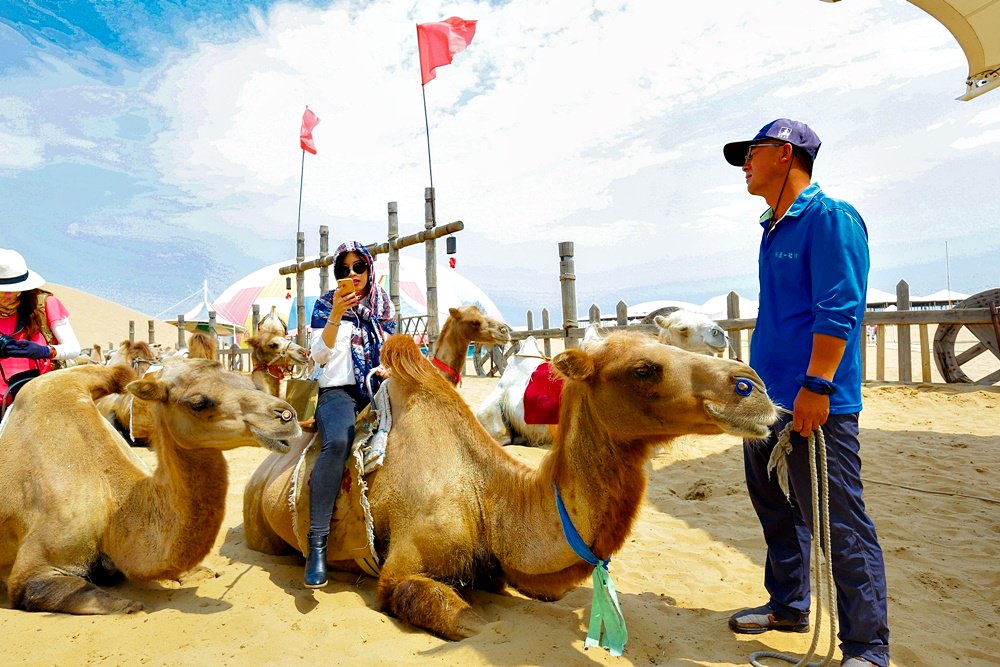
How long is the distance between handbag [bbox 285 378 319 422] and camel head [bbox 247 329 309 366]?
3.73m

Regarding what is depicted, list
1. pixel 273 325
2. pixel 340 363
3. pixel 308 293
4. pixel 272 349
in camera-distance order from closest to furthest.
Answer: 1. pixel 340 363
2. pixel 272 349
3. pixel 273 325
4. pixel 308 293

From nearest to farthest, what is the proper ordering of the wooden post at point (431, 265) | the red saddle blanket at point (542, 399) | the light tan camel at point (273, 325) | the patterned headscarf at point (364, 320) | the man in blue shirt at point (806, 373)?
1. the man in blue shirt at point (806, 373)
2. the patterned headscarf at point (364, 320)
3. the red saddle blanket at point (542, 399)
4. the light tan camel at point (273, 325)
5. the wooden post at point (431, 265)

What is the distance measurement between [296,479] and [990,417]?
9.16m

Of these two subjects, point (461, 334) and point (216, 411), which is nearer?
point (216, 411)

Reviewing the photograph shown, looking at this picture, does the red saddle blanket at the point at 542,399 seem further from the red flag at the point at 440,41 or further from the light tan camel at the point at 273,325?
the red flag at the point at 440,41

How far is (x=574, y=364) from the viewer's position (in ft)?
8.92

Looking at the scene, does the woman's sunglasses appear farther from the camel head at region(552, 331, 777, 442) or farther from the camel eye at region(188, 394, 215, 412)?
the camel head at region(552, 331, 777, 442)

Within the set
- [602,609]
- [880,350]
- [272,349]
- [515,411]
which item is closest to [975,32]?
[880,350]

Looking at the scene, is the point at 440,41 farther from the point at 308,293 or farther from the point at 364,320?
the point at 308,293

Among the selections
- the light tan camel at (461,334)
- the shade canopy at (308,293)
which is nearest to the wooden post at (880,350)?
the light tan camel at (461,334)

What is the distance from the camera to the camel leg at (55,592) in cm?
294

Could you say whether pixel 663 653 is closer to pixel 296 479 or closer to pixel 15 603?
pixel 296 479

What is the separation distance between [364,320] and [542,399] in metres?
2.02

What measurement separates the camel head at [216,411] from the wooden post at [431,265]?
7.53m
